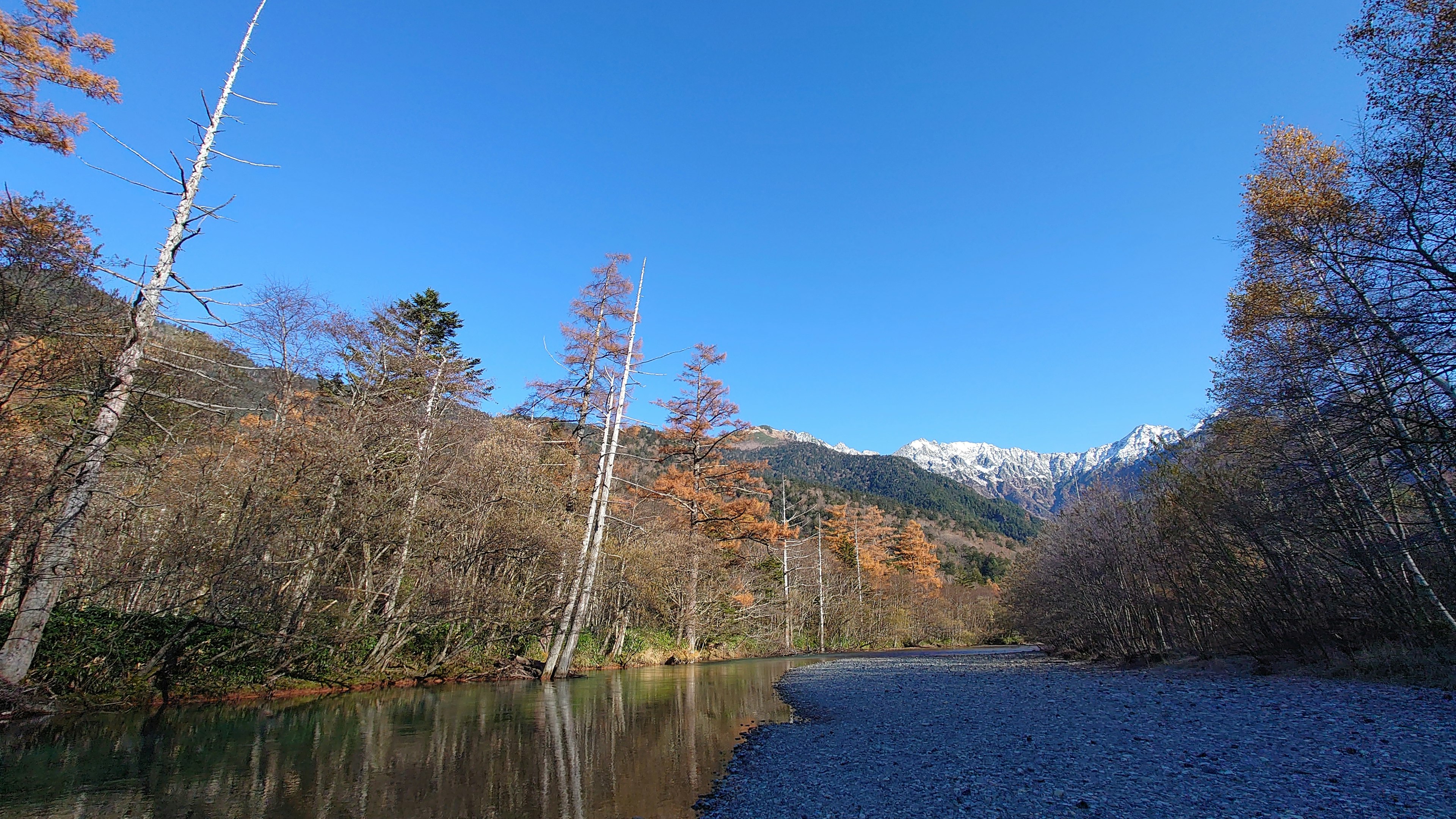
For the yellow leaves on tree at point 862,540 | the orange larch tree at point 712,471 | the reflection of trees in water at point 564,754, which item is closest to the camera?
the reflection of trees in water at point 564,754

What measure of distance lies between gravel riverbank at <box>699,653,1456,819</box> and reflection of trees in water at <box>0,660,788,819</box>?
97 centimetres

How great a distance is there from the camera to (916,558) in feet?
163

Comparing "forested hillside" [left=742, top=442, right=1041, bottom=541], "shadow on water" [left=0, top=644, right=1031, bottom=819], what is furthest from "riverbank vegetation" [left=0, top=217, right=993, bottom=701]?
"forested hillside" [left=742, top=442, right=1041, bottom=541]

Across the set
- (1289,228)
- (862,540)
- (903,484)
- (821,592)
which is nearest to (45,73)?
(1289,228)

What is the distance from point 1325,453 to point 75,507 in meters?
18.6

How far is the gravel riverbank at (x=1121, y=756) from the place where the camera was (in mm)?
4238

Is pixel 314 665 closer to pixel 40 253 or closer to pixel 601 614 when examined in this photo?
pixel 40 253

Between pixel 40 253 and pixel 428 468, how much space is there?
725 cm

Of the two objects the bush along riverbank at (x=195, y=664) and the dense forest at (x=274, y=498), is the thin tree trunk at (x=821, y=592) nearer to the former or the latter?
the dense forest at (x=274, y=498)

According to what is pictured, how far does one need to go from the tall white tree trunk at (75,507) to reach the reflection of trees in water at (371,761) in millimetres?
1087

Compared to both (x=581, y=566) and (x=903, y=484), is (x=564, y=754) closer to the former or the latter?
(x=581, y=566)

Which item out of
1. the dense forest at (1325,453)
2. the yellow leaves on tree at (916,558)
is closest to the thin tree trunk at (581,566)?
the dense forest at (1325,453)

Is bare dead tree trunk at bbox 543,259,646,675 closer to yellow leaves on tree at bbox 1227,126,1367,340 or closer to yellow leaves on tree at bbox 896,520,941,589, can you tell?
yellow leaves on tree at bbox 1227,126,1367,340

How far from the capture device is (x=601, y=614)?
21125 millimetres
